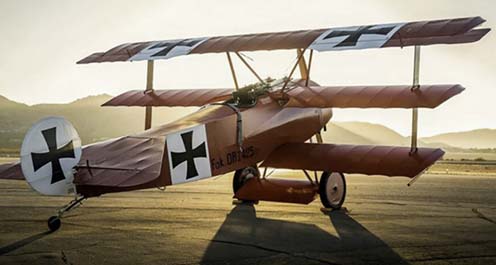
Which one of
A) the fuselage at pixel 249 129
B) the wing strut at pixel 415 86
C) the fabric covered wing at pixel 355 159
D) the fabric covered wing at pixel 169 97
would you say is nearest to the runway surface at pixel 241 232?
the fabric covered wing at pixel 355 159

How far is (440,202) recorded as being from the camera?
51.8 ft

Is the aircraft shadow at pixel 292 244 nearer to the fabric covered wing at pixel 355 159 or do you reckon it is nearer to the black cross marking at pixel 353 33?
the fabric covered wing at pixel 355 159

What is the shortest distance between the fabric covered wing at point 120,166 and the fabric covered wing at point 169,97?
5939 mm

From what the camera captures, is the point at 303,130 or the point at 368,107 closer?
the point at 368,107

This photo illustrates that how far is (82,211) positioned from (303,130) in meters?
4.92

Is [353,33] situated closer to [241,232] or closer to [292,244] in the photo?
[241,232]

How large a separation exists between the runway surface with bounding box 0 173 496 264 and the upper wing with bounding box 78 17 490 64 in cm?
328

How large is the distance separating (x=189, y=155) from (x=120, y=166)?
4.71 ft

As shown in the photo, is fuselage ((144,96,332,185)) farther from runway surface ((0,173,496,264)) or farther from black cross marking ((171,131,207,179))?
runway surface ((0,173,496,264))

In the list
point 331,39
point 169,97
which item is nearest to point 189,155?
point 331,39

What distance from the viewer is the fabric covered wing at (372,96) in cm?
1212

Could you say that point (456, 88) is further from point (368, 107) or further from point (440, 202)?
point (440, 202)

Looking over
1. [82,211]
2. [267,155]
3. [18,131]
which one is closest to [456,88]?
[267,155]

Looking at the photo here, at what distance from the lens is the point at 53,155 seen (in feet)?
30.8
